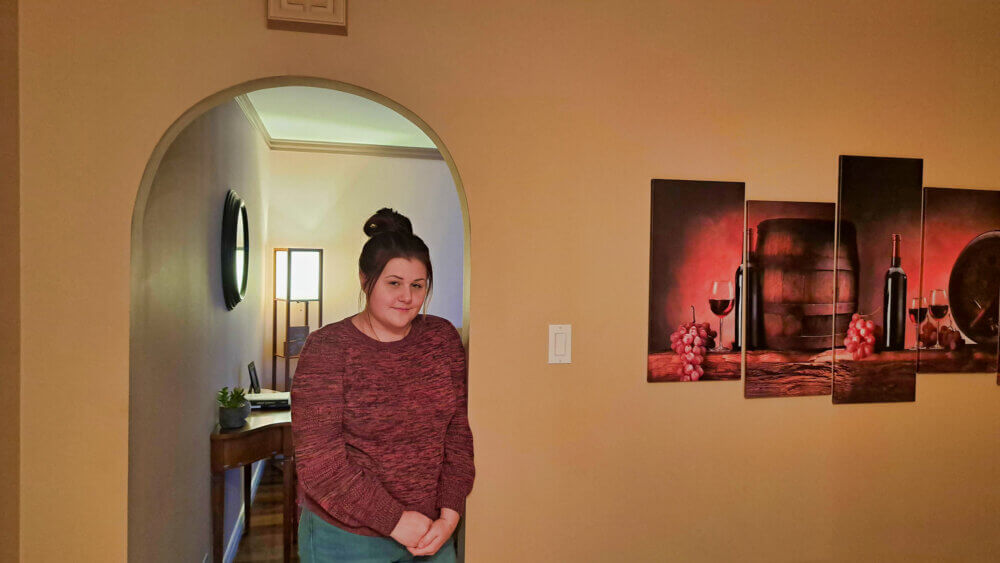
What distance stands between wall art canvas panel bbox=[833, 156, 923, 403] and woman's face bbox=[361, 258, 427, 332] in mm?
1424

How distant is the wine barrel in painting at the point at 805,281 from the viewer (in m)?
2.01

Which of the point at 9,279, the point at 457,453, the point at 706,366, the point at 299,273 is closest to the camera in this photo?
the point at 9,279

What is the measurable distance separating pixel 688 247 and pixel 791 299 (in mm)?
413

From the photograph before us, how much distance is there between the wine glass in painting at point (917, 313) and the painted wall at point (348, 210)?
380cm

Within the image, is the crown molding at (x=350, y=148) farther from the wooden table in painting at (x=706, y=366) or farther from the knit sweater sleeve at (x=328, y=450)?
the knit sweater sleeve at (x=328, y=450)

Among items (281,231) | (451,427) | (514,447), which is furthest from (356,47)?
(281,231)

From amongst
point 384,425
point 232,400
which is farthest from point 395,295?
point 232,400

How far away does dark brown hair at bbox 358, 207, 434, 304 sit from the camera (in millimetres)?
1699

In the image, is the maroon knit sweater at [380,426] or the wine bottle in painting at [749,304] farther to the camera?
the wine bottle in painting at [749,304]

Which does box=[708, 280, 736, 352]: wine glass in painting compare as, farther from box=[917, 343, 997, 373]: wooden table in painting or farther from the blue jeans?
the blue jeans

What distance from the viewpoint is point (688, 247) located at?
76.2 inches

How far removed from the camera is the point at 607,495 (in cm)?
190

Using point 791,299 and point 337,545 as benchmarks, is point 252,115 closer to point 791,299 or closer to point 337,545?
point 337,545

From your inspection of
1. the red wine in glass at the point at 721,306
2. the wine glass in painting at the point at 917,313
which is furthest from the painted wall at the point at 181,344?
the wine glass in painting at the point at 917,313
